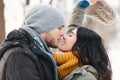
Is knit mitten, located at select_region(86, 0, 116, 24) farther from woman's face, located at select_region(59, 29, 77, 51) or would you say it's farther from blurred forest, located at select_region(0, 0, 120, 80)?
woman's face, located at select_region(59, 29, 77, 51)

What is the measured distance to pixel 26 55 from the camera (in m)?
3.69

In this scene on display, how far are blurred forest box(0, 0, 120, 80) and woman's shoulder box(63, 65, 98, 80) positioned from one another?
1.45 metres

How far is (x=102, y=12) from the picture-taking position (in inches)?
197

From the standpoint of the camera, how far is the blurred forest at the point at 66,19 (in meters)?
7.91

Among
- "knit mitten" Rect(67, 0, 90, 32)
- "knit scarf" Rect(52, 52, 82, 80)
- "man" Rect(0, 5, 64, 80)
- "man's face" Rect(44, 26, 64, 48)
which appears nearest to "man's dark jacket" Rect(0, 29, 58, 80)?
"man" Rect(0, 5, 64, 80)

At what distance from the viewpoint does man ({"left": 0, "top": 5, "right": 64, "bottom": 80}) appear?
11.9 ft

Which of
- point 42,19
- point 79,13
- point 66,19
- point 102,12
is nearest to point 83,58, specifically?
point 42,19

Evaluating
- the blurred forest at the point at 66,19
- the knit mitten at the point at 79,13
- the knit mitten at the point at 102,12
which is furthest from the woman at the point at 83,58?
the blurred forest at the point at 66,19

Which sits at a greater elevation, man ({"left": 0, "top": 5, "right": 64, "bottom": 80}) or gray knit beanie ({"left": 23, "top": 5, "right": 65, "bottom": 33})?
gray knit beanie ({"left": 23, "top": 5, "right": 65, "bottom": 33})

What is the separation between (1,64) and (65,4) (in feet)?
32.2

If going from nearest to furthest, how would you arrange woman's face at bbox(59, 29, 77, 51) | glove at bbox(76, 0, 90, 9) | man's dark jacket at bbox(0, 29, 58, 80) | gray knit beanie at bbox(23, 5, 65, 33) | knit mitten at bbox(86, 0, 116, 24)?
man's dark jacket at bbox(0, 29, 58, 80), gray knit beanie at bbox(23, 5, 65, 33), woman's face at bbox(59, 29, 77, 51), knit mitten at bbox(86, 0, 116, 24), glove at bbox(76, 0, 90, 9)

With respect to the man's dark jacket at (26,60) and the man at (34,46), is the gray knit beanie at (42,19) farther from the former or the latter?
the man's dark jacket at (26,60)

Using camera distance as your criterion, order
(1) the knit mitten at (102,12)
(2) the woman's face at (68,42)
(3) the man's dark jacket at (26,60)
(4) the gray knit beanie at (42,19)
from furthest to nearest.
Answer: (1) the knit mitten at (102,12) → (2) the woman's face at (68,42) → (4) the gray knit beanie at (42,19) → (3) the man's dark jacket at (26,60)

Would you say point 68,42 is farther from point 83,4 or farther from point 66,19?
point 66,19
